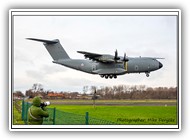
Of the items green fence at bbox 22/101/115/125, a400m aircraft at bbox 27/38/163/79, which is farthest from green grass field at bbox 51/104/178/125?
a400m aircraft at bbox 27/38/163/79

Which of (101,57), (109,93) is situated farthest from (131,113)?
(101,57)

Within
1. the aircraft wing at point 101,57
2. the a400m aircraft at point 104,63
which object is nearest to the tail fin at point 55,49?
the a400m aircraft at point 104,63

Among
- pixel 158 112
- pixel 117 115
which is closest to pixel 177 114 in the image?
pixel 158 112

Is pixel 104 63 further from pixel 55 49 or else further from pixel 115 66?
pixel 55 49

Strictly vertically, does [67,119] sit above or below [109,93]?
below

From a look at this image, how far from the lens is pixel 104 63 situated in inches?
200

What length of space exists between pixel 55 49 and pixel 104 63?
0.51 meters

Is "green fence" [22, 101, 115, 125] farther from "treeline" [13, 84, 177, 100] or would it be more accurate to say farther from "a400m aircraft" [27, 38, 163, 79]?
"a400m aircraft" [27, 38, 163, 79]

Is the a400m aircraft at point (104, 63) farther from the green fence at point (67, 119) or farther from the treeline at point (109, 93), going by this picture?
the green fence at point (67, 119)

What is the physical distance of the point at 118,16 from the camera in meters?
4.99

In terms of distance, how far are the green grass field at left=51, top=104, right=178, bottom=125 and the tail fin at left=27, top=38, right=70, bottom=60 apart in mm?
492

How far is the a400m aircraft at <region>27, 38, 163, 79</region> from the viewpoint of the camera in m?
5.05

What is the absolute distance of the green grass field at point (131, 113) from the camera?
4.95m

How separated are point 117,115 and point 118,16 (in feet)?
3.20
